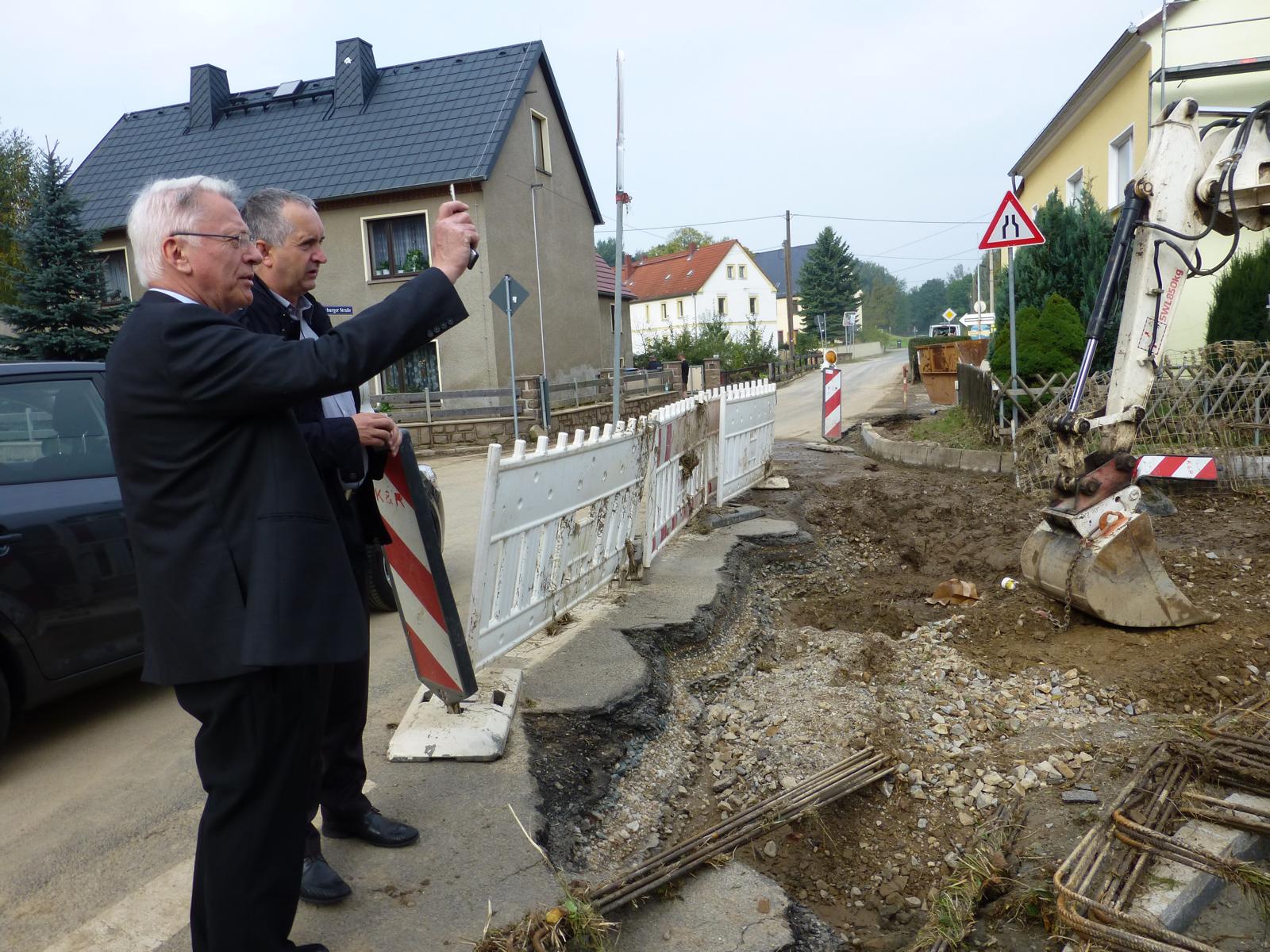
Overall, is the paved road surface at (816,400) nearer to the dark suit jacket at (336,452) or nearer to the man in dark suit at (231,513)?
the dark suit jacket at (336,452)

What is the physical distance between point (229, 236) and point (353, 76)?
25139 mm

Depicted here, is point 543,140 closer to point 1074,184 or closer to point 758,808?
point 1074,184

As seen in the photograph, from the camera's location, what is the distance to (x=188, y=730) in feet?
14.1

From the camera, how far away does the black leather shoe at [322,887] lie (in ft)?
8.62

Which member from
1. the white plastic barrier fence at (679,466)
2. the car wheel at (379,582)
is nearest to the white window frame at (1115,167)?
the white plastic barrier fence at (679,466)

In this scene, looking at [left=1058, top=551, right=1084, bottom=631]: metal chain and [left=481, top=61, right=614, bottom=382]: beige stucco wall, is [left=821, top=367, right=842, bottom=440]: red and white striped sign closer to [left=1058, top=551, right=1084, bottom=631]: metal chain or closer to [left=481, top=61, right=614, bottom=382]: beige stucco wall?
[left=481, top=61, right=614, bottom=382]: beige stucco wall

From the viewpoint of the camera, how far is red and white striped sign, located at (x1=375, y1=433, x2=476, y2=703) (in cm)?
306

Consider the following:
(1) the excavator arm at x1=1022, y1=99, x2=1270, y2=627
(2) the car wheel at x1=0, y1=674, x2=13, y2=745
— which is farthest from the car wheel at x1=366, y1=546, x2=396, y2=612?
(1) the excavator arm at x1=1022, y1=99, x2=1270, y2=627

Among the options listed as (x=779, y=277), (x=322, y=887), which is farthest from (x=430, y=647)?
(x=779, y=277)

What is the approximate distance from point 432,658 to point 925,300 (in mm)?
163938

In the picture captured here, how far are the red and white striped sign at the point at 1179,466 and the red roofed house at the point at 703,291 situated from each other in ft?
180

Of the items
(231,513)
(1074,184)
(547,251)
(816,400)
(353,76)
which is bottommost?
(816,400)

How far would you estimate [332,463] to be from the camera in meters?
2.70

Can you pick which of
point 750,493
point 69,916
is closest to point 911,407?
point 750,493
